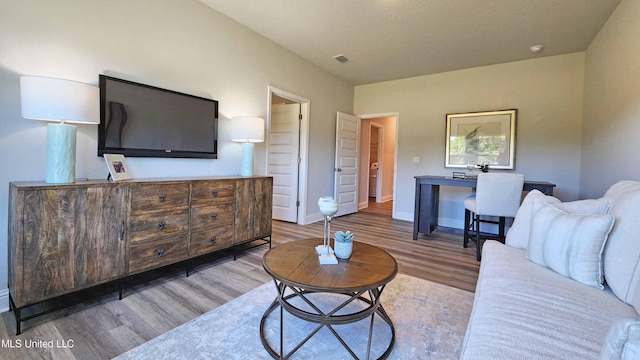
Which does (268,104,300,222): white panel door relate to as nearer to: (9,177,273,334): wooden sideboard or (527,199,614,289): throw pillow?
(9,177,273,334): wooden sideboard

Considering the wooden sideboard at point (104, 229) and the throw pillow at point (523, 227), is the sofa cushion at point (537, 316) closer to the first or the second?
the throw pillow at point (523, 227)

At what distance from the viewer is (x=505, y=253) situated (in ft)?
5.93

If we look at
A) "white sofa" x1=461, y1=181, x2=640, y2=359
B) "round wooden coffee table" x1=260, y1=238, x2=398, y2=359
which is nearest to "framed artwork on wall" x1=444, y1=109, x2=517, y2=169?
"white sofa" x1=461, y1=181, x2=640, y2=359

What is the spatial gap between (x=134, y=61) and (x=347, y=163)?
3.74m

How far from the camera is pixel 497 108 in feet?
A: 14.0

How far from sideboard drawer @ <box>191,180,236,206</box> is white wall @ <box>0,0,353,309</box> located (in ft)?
1.47

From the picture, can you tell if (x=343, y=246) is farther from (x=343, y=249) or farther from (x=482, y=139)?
(x=482, y=139)

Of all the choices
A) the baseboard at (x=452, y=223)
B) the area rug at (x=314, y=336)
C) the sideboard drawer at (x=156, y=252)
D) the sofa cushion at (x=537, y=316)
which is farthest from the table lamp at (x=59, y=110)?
the baseboard at (x=452, y=223)

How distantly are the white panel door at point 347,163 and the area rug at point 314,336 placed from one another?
3215 millimetres

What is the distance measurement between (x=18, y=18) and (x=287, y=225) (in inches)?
136

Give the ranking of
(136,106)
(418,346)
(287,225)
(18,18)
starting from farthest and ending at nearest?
(287,225) < (136,106) < (18,18) < (418,346)

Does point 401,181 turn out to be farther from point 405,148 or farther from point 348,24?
point 348,24

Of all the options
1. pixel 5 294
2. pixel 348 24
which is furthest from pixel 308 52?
pixel 5 294

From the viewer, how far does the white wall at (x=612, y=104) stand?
224 cm
